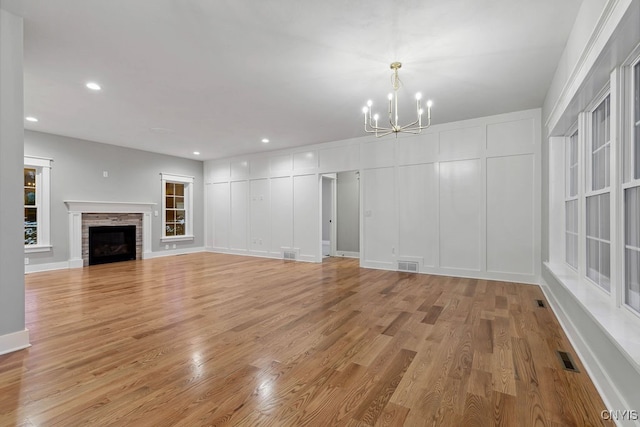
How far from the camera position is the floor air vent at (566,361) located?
86.7 inches

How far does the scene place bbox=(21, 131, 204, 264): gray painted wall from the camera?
6.33 meters

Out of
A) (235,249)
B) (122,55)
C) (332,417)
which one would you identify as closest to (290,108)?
(122,55)

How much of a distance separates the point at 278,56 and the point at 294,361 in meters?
2.91

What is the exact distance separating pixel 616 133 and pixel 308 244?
233 inches

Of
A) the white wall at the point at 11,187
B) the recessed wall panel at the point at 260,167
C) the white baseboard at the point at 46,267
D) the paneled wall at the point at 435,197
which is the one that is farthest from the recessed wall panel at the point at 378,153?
the white baseboard at the point at 46,267

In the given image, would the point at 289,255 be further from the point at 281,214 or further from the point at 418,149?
the point at 418,149

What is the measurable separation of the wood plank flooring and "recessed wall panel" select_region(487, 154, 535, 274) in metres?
0.70

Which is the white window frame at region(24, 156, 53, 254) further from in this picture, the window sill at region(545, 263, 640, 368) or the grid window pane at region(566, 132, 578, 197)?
the grid window pane at region(566, 132, 578, 197)

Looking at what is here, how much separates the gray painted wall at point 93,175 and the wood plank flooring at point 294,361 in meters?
2.65

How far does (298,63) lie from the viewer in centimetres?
331

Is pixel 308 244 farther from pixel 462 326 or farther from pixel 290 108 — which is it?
pixel 462 326

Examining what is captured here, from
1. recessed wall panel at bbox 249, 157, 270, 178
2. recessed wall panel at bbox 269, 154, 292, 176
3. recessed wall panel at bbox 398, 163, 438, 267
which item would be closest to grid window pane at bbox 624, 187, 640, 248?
recessed wall panel at bbox 398, 163, 438, 267

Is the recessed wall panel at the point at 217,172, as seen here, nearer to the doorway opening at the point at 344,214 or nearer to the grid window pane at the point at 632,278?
the doorway opening at the point at 344,214

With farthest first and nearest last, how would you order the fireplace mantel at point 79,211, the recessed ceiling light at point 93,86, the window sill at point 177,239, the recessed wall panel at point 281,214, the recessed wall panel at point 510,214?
the window sill at point 177,239 → the recessed wall panel at point 281,214 → the fireplace mantel at point 79,211 → the recessed wall panel at point 510,214 → the recessed ceiling light at point 93,86
